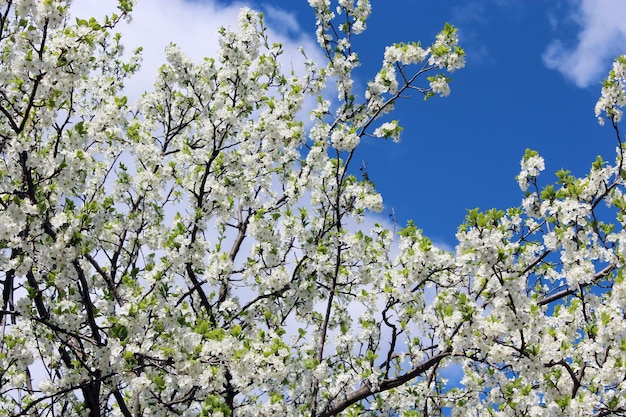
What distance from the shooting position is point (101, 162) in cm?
1002

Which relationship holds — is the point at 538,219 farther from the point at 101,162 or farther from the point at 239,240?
the point at 101,162

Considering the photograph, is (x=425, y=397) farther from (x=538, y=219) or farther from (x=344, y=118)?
(x=344, y=118)

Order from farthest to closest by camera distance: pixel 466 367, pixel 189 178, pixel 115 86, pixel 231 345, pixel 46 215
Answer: pixel 115 86 → pixel 466 367 → pixel 189 178 → pixel 46 215 → pixel 231 345

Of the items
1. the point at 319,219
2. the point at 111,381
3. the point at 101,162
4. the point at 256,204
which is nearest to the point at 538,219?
the point at 319,219

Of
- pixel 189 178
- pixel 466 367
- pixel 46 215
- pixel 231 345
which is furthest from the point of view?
pixel 466 367

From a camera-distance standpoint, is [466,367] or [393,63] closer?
[393,63]

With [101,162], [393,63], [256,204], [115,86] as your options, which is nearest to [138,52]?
[115,86]

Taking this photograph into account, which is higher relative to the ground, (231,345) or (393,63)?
(393,63)

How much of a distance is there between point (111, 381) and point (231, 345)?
5.52 feet

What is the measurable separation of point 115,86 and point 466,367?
7.66 metres

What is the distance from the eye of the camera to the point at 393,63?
357 inches

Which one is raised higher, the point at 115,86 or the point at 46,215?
the point at 115,86

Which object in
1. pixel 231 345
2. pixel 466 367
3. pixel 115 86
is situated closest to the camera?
pixel 231 345

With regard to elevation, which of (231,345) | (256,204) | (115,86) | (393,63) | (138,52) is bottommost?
(231,345)
